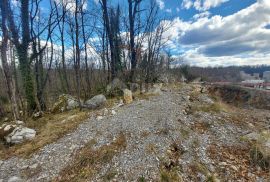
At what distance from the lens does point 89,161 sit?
184 inches

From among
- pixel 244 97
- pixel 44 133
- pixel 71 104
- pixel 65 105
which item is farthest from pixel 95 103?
pixel 244 97

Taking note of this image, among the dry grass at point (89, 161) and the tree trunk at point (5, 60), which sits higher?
the tree trunk at point (5, 60)

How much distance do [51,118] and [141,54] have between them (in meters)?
9.32

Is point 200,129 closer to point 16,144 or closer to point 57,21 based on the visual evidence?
point 16,144

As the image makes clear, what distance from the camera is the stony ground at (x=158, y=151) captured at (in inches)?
171

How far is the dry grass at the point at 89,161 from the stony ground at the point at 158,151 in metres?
0.09

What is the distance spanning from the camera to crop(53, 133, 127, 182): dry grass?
4.23 metres

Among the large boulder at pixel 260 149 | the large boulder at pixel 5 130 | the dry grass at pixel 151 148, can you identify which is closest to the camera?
the large boulder at pixel 260 149

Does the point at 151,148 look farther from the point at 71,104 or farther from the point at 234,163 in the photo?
the point at 71,104

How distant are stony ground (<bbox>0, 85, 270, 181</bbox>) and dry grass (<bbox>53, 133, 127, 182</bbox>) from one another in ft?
0.28

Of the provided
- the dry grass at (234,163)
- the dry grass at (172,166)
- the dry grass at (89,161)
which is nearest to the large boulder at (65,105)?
the dry grass at (89,161)

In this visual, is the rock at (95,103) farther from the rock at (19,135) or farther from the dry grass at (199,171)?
the dry grass at (199,171)

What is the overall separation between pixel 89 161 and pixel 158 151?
5.67 ft

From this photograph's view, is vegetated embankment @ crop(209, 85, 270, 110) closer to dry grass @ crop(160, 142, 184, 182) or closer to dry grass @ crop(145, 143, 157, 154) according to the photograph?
dry grass @ crop(160, 142, 184, 182)
